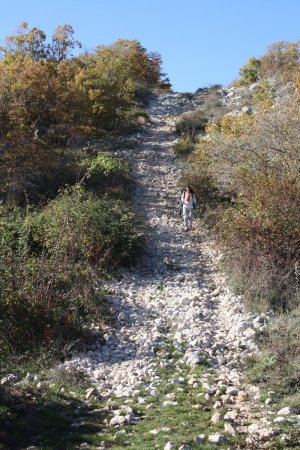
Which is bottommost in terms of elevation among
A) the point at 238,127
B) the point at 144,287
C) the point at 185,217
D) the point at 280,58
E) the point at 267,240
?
the point at 144,287

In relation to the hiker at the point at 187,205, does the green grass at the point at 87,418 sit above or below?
below

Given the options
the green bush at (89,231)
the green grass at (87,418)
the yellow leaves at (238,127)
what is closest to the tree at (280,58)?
the yellow leaves at (238,127)

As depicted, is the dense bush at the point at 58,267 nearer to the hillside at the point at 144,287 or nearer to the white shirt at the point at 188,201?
the hillside at the point at 144,287

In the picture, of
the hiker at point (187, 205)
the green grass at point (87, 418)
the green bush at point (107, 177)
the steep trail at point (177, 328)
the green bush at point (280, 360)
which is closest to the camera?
the green grass at point (87, 418)

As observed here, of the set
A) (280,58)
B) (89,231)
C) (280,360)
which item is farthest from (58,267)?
(280,58)

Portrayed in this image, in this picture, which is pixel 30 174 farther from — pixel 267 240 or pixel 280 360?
pixel 280 360

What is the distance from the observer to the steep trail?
7.84 meters

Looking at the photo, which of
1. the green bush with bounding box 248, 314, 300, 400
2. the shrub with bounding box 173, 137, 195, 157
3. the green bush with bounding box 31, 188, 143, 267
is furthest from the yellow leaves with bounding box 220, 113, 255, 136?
the green bush with bounding box 248, 314, 300, 400

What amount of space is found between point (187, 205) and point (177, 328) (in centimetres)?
726

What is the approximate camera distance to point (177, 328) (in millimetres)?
10469

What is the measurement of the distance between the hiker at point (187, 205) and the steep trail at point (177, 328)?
314mm

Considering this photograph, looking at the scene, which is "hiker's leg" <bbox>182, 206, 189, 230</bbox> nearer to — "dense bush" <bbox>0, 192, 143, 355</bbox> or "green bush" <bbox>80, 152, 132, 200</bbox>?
"dense bush" <bbox>0, 192, 143, 355</bbox>

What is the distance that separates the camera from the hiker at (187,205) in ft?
56.1

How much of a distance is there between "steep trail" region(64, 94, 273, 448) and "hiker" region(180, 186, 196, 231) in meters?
0.31
